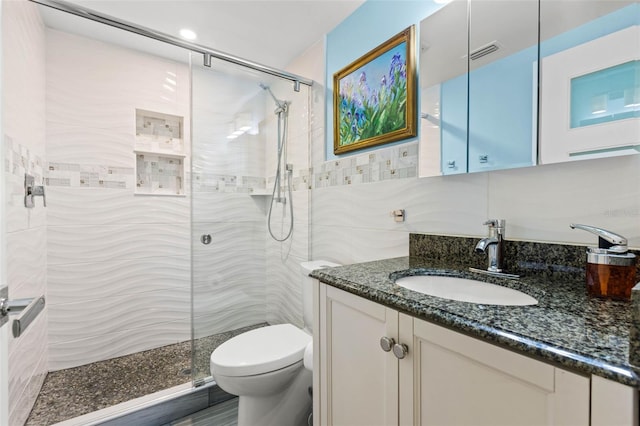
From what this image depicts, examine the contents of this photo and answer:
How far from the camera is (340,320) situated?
35.8 inches

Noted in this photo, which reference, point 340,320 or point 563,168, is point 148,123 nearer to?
point 340,320

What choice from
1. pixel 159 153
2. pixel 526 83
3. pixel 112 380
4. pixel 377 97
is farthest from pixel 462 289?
pixel 159 153

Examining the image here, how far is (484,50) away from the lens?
1104mm

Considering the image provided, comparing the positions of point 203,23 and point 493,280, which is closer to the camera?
point 493,280

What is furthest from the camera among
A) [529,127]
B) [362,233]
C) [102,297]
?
[102,297]

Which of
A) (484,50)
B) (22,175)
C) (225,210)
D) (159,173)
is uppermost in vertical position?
(484,50)

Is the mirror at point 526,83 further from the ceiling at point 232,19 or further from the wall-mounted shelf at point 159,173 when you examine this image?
the wall-mounted shelf at point 159,173

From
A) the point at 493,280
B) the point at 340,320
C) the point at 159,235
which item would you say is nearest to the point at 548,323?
the point at 493,280

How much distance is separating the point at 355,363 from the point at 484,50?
1.20m

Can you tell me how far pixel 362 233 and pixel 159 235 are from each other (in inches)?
64.7

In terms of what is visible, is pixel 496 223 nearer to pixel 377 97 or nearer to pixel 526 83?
pixel 526 83

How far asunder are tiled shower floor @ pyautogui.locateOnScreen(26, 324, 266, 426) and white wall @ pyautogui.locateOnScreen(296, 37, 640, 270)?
1.05 metres

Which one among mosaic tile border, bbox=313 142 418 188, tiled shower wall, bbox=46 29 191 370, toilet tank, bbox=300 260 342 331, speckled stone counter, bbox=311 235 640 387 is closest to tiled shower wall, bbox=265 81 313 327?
mosaic tile border, bbox=313 142 418 188

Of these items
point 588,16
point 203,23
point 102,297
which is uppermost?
point 203,23
